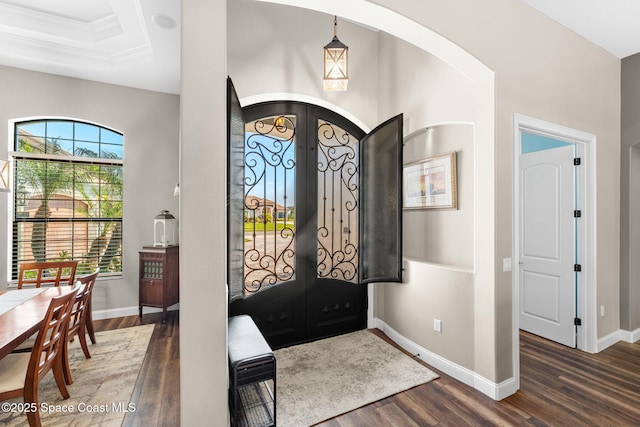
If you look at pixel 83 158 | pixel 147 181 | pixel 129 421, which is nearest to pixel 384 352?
pixel 129 421

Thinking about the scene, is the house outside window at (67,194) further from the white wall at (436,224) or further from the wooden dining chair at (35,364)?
the white wall at (436,224)

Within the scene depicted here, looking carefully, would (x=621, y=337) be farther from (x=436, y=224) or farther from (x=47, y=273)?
(x=47, y=273)

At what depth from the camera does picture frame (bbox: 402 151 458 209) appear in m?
2.67

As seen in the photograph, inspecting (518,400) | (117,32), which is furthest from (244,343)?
(117,32)

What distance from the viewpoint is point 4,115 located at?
336 cm

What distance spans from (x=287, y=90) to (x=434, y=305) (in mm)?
2542

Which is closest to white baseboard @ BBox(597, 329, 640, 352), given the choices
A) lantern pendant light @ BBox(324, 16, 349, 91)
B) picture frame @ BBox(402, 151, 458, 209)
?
picture frame @ BBox(402, 151, 458, 209)

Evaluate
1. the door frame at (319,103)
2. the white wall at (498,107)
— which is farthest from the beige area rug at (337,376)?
the white wall at (498,107)

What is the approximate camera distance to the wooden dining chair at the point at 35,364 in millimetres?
1679

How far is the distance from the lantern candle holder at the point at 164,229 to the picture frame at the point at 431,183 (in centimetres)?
306

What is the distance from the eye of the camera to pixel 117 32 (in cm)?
296

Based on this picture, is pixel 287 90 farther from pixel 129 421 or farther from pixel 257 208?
pixel 129 421

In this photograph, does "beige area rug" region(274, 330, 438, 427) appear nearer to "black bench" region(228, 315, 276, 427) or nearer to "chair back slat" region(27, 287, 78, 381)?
"black bench" region(228, 315, 276, 427)

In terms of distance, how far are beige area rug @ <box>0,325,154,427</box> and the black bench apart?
0.91m
